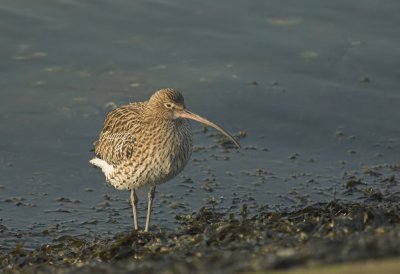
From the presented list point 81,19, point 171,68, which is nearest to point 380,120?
point 171,68

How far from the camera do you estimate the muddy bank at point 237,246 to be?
644 centimetres

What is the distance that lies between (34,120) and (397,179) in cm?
528

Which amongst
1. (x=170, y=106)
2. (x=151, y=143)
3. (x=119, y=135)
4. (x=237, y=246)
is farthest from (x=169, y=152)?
(x=237, y=246)

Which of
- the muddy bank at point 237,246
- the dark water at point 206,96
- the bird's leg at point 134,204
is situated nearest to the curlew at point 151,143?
the bird's leg at point 134,204

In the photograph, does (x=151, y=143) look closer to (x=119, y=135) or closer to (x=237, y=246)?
(x=119, y=135)

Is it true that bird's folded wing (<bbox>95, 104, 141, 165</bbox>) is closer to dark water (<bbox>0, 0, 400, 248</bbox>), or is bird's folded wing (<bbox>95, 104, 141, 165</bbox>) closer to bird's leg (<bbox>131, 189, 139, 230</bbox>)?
bird's leg (<bbox>131, 189, 139, 230</bbox>)

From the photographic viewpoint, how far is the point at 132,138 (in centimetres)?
1043

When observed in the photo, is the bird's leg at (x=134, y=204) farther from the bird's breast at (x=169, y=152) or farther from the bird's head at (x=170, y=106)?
the bird's head at (x=170, y=106)

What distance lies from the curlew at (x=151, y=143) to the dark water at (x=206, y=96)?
0.81m

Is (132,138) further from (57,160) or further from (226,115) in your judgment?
(226,115)

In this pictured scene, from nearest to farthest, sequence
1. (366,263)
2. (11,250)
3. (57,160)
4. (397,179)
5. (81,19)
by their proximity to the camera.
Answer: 1. (366,263)
2. (11,250)
3. (397,179)
4. (57,160)
5. (81,19)

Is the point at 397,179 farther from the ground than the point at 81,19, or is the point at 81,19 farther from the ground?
the point at 81,19

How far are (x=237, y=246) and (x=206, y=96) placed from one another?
5870 mm

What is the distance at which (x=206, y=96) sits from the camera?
13.8 meters
